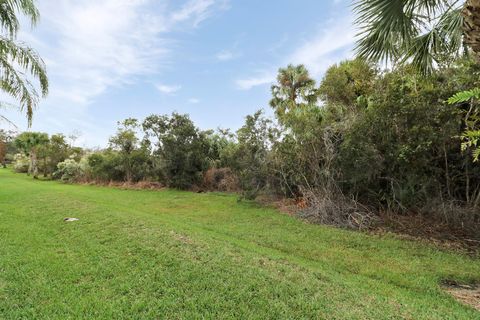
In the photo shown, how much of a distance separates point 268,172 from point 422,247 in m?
5.71

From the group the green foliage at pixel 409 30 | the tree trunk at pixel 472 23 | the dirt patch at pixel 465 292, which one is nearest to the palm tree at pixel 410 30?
the green foliage at pixel 409 30

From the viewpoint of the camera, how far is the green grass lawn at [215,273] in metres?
2.72

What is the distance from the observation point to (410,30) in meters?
4.57

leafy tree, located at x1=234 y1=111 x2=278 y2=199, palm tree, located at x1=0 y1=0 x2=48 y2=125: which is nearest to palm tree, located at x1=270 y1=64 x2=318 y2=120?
leafy tree, located at x1=234 y1=111 x2=278 y2=199

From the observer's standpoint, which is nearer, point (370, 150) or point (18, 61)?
point (370, 150)

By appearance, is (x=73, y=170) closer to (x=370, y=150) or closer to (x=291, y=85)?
(x=291, y=85)

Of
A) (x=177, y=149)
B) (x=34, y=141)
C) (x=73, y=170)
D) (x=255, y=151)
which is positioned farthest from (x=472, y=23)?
(x=34, y=141)

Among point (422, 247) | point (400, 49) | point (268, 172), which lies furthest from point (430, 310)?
point (268, 172)

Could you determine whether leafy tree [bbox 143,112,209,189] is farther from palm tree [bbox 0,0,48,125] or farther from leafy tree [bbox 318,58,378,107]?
leafy tree [bbox 318,58,378,107]

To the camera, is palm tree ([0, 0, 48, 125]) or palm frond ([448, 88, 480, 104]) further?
palm tree ([0, 0, 48, 125])

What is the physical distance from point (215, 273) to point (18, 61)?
8493 millimetres

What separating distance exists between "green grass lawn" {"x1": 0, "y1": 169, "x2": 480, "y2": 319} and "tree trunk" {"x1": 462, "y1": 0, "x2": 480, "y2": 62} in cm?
303

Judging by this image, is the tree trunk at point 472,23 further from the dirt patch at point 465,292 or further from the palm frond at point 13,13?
the palm frond at point 13,13

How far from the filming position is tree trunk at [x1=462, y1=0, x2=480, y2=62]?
280cm
